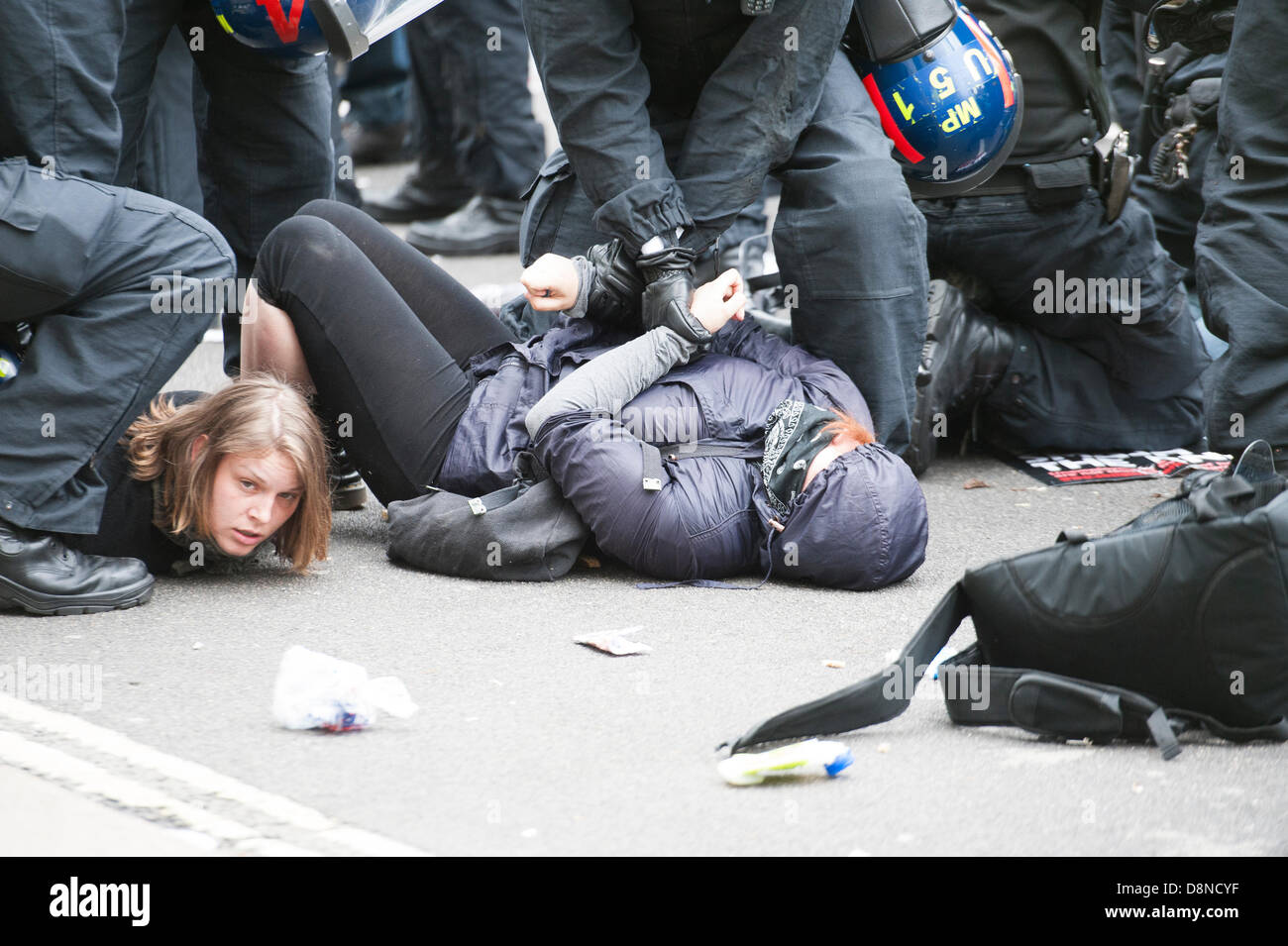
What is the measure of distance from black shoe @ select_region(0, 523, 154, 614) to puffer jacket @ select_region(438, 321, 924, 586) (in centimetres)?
68

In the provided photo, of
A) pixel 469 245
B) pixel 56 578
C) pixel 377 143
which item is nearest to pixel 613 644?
pixel 56 578

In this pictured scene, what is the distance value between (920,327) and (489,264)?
2.56 meters

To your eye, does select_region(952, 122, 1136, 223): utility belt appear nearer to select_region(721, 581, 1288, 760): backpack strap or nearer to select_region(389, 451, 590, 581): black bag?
select_region(389, 451, 590, 581): black bag

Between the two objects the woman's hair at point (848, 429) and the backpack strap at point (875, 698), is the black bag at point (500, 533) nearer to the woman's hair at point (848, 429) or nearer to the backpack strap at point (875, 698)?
the woman's hair at point (848, 429)

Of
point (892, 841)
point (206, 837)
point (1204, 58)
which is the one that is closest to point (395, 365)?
point (206, 837)

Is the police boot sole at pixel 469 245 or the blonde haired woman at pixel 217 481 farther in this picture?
the police boot sole at pixel 469 245

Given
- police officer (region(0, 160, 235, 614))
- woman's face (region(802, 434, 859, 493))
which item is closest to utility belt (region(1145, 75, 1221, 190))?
woman's face (region(802, 434, 859, 493))

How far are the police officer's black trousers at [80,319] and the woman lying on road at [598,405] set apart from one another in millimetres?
385

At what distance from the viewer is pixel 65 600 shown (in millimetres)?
2748

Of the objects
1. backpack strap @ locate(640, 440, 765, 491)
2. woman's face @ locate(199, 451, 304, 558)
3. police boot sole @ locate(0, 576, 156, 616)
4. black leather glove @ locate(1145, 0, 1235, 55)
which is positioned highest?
black leather glove @ locate(1145, 0, 1235, 55)

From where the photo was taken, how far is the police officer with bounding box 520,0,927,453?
320 cm

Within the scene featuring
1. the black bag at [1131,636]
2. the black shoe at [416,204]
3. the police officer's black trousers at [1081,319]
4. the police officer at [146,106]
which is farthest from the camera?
the black shoe at [416,204]

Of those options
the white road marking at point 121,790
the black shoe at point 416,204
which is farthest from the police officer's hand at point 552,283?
the black shoe at point 416,204

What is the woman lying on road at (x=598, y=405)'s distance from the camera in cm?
293
